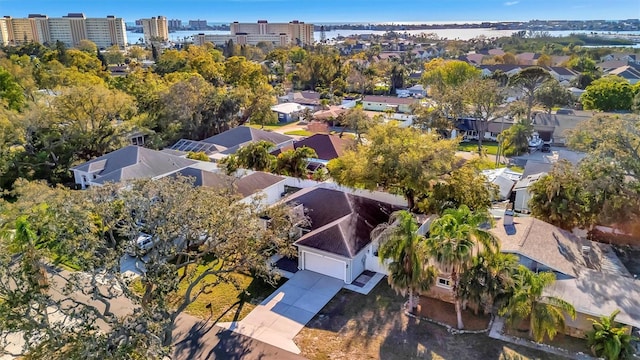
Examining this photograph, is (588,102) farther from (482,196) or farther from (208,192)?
(208,192)

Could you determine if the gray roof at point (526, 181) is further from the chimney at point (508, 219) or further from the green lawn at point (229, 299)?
the green lawn at point (229, 299)

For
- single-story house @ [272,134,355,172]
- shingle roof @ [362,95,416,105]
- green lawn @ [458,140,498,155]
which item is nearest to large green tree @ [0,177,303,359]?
single-story house @ [272,134,355,172]

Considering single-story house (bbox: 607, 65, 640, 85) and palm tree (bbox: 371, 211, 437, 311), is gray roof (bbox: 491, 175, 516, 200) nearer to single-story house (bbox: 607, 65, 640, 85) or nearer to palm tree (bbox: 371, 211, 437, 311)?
palm tree (bbox: 371, 211, 437, 311)

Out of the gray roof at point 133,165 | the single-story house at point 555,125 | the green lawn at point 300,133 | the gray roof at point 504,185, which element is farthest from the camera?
the green lawn at point 300,133

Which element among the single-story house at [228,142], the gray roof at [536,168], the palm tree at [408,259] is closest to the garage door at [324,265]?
the palm tree at [408,259]

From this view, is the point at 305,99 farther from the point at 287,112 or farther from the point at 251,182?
the point at 251,182

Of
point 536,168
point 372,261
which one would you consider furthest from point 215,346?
point 536,168
